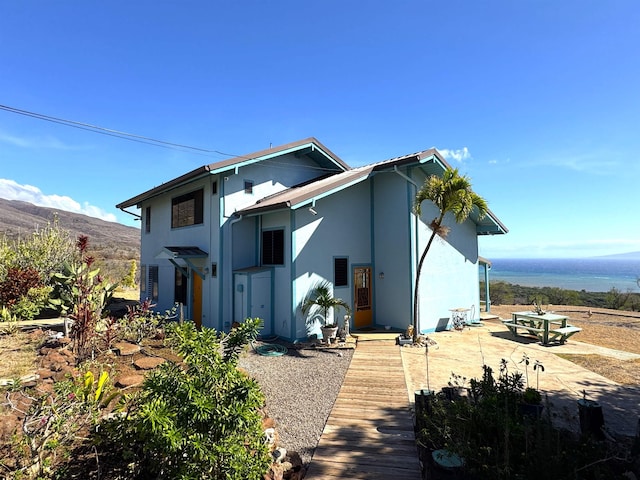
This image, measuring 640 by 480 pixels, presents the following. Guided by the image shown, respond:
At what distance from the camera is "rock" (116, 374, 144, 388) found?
5676 millimetres

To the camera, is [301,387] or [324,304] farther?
[324,304]

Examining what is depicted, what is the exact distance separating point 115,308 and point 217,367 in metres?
15.3

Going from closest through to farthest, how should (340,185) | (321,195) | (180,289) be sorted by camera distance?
(321,195)
(340,185)
(180,289)

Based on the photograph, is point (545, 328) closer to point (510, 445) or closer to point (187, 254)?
point (510, 445)

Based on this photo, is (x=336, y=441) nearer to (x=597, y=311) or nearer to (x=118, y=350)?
(x=118, y=350)

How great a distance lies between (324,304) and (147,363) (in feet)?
16.2

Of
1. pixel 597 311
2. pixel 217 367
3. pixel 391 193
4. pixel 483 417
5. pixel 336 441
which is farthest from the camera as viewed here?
pixel 597 311

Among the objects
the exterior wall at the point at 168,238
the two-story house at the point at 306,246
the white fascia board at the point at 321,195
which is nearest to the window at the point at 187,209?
the two-story house at the point at 306,246

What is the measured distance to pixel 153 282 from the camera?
613 inches

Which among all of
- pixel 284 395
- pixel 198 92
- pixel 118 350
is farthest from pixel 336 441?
pixel 198 92

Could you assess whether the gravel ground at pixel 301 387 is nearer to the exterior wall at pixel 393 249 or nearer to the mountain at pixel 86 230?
the exterior wall at pixel 393 249

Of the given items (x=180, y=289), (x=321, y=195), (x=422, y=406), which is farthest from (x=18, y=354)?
(x=422, y=406)

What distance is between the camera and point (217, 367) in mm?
3094

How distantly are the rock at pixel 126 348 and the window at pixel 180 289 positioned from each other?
5.09 metres
